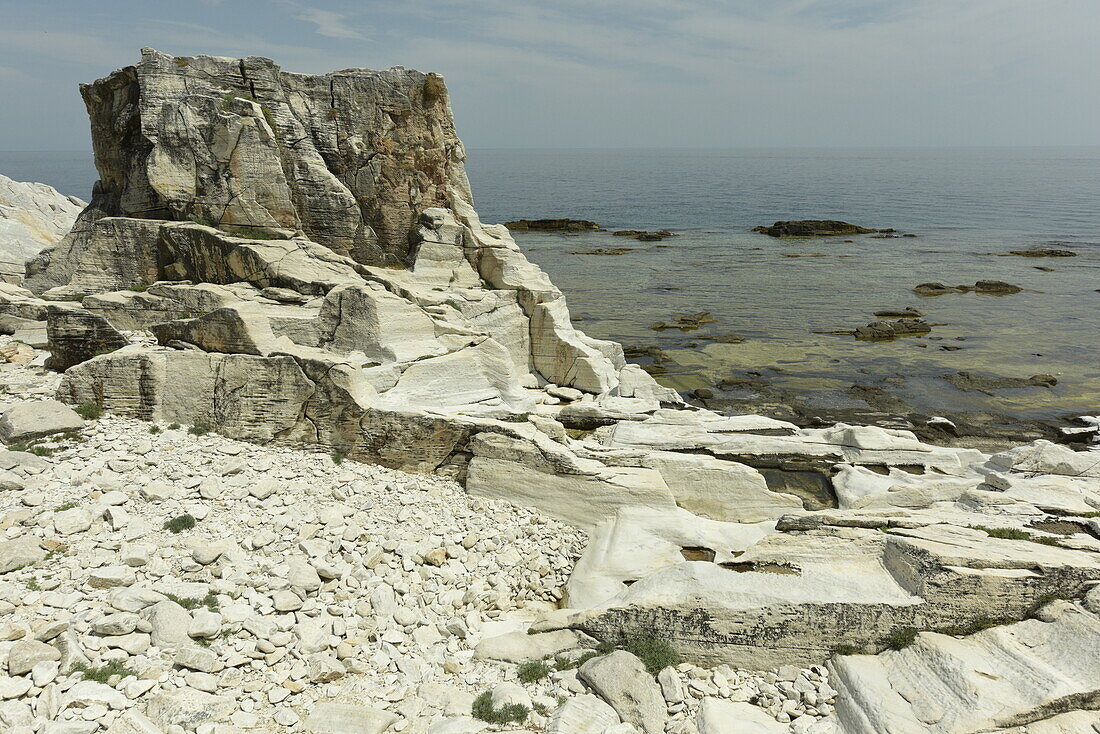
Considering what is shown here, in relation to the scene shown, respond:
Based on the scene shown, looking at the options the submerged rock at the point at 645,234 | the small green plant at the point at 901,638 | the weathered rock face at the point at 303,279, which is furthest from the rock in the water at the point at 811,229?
the small green plant at the point at 901,638

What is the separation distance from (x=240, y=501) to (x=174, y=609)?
2302 millimetres

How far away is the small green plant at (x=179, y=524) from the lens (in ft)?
27.5

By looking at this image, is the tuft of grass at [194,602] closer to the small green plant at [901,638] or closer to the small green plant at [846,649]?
the small green plant at [846,649]

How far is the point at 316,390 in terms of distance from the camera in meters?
10.8

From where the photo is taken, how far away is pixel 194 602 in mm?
7375

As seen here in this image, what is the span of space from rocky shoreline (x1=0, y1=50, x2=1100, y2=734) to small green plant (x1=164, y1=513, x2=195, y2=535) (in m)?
0.04

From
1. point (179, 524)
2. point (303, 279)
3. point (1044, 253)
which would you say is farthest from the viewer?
point (1044, 253)

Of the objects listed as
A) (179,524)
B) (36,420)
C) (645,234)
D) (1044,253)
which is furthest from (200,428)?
(1044,253)

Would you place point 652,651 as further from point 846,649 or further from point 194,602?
point 194,602

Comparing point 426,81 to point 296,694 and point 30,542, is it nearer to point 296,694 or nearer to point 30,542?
point 30,542

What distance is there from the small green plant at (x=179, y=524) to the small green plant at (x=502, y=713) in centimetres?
452

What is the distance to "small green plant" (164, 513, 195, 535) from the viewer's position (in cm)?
839

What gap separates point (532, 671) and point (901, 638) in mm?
4037

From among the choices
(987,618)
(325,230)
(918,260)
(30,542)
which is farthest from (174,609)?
(918,260)
